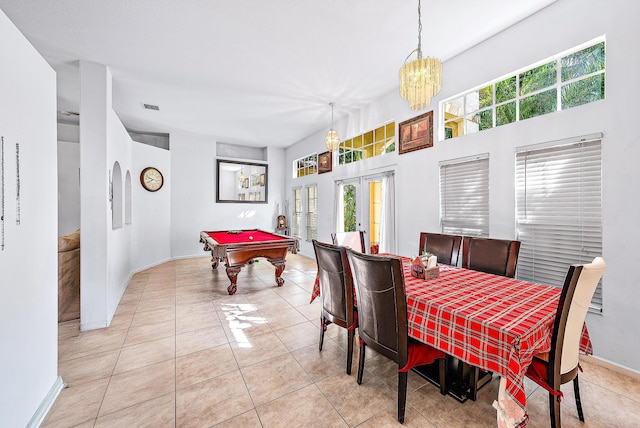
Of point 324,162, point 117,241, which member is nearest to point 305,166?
point 324,162

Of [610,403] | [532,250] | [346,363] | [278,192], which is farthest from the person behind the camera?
[278,192]

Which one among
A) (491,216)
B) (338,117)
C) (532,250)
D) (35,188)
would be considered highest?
(338,117)

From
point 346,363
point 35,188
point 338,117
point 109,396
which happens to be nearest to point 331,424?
point 346,363

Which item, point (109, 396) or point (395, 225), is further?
A: point (395, 225)

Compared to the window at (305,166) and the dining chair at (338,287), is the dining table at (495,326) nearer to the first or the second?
the dining chair at (338,287)

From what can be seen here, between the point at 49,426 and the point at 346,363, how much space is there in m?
2.01

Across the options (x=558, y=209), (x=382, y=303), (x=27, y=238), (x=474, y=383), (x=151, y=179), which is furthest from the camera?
(x=151, y=179)

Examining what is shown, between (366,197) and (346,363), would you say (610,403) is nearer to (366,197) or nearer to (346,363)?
(346,363)

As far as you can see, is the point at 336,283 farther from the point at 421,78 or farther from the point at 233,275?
the point at 233,275

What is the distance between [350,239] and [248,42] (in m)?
2.58

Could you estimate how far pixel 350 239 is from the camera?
3.24m

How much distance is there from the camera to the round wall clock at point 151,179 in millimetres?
5539

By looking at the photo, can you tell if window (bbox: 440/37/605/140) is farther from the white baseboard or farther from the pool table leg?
the white baseboard

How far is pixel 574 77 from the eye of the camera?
7.86 ft
